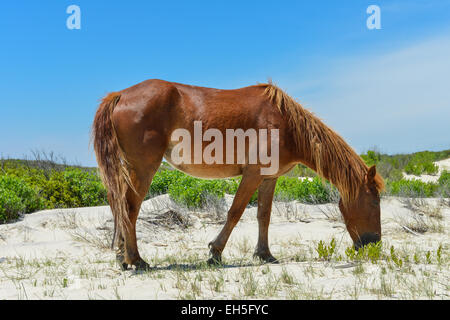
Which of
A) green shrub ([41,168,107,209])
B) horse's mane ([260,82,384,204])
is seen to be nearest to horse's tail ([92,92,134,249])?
horse's mane ([260,82,384,204])

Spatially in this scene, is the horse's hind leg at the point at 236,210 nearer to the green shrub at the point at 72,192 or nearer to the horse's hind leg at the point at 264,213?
the horse's hind leg at the point at 264,213

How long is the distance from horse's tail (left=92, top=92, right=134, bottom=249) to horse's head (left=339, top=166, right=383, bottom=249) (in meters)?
3.09

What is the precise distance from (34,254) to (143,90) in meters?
3.58

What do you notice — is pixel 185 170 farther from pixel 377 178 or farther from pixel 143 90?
pixel 377 178

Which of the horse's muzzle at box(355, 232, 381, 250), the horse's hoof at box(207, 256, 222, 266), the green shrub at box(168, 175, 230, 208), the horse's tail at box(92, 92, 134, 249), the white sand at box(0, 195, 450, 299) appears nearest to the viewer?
the white sand at box(0, 195, 450, 299)

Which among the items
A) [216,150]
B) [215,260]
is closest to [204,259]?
[215,260]

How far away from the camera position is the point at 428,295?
3365 millimetres

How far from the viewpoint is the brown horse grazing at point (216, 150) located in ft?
16.0

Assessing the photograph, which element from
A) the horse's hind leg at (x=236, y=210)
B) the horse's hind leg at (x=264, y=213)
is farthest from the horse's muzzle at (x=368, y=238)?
the horse's hind leg at (x=236, y=210)

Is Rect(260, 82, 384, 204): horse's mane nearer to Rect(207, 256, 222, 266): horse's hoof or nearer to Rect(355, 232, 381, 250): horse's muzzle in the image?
Rect(355, 232, 381, 250): horse's muzzle

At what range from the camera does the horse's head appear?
534cm

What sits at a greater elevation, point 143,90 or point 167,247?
point 143,90

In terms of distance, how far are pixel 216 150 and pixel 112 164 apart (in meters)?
1.38
